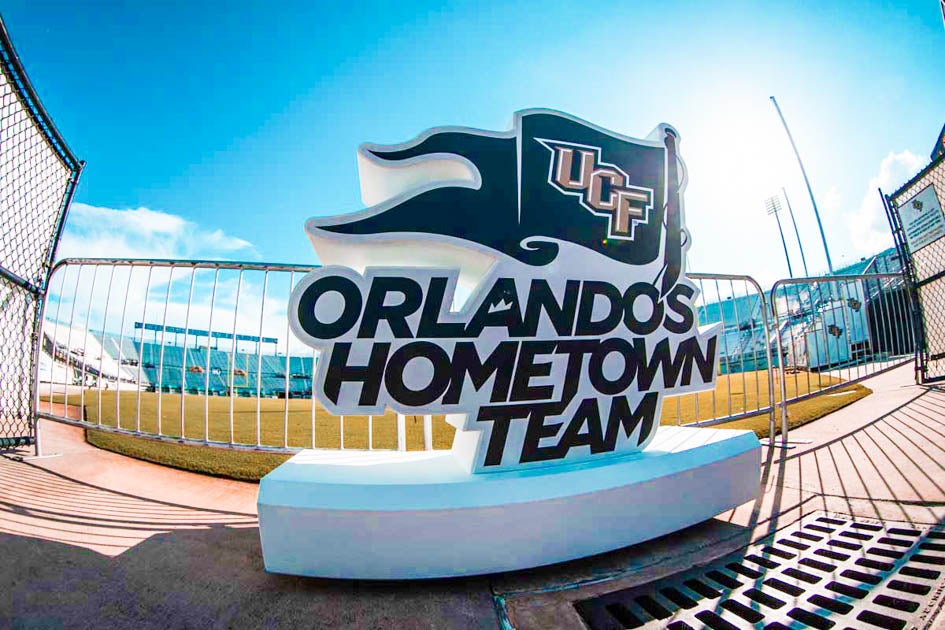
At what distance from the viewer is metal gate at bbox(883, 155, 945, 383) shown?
585 centimetres

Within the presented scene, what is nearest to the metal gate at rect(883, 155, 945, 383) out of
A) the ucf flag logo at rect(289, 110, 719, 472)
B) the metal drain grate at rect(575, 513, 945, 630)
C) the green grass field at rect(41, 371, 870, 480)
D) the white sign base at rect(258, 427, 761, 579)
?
the green grass field at rect(41, 371, 870, 480)

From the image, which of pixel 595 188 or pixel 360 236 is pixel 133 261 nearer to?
pixel 360 236

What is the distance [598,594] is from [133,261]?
4.54m

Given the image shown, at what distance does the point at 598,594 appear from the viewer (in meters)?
1.58

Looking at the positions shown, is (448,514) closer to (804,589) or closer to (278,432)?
(804,589)

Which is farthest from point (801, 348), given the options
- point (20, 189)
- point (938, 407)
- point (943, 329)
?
point (20, 189)

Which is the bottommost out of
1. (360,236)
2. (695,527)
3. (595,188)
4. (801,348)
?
(695,527)

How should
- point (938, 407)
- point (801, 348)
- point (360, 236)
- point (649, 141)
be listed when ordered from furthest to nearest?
1. point (801, 348)
2. point (938, 407)
3. point (649, 141)
4. point (360, 236)

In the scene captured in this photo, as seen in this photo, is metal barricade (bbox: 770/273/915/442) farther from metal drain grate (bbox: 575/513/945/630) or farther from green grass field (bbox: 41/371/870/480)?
metal drain grate (bbox: 575/513/945/630)

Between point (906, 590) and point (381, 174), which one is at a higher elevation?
point (381, 174)

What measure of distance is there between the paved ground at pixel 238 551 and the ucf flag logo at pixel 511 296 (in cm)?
60

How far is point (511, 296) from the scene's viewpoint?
208 cm

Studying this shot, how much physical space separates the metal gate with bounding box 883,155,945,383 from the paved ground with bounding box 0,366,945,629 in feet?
14.7

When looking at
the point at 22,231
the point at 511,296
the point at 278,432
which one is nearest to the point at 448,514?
the point at 511,296
